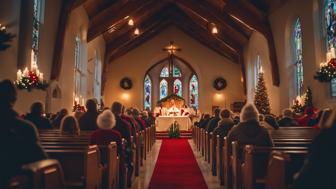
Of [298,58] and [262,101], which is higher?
[298,58]

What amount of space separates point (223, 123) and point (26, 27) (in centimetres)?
517

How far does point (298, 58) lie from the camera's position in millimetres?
11180

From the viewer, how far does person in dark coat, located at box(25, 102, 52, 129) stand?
5.10 m

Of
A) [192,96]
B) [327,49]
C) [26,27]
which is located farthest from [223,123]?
[192,96]

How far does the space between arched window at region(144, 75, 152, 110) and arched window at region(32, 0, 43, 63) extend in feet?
41.0

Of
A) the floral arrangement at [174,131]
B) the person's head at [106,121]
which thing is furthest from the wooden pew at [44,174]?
the floral arrangement at [174,131]

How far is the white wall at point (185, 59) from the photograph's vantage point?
20.4 metres

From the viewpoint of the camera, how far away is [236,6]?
12984 mm

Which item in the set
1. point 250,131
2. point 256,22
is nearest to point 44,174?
point 250,131

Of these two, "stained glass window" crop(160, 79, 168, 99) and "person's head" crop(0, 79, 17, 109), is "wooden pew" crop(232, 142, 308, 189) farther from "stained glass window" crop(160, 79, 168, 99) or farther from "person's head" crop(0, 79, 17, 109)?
"stained glass window" crop(160, 79, 168, 99)

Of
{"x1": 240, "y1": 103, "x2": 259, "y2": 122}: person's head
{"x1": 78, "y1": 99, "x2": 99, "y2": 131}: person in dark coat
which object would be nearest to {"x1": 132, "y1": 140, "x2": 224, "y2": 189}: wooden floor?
{"x1": 78, "y1": 99, "x2": 99, "y2": 131}: person in dark coat

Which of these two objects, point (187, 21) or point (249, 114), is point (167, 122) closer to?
point (187, 21)

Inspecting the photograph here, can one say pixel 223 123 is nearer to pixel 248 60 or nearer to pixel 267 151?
pixel 267 151

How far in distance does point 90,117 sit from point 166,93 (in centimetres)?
1750
